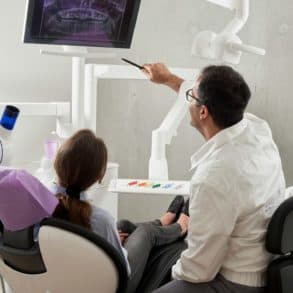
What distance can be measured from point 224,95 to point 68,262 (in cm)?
69

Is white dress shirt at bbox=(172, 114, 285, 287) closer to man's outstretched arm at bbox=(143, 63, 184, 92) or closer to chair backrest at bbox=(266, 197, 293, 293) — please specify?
chair backrest at bbox=(266, 197, 293, 293)

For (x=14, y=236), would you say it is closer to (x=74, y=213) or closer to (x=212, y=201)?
(x=74, y=213)

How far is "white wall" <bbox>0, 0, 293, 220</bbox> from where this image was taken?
243cm

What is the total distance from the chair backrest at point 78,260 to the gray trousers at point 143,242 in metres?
0.26

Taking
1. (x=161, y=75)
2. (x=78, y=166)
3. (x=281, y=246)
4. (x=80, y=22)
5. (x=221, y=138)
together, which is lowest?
(x=281, y=246)

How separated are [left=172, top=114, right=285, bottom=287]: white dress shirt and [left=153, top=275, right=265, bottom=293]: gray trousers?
0.06 ft

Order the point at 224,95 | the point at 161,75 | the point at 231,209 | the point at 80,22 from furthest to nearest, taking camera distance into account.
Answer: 1. the point at 161,75
2. the point at 80,22
3. the point at 224,95
4. the point at 231,209

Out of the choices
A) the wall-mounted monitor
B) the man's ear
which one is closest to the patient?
the man's ear

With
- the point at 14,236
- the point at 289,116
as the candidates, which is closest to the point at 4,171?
the point at 14,236

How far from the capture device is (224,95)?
1574 mm

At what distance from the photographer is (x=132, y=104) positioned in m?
2.63

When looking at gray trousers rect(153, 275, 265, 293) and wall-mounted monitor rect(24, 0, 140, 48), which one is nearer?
gray trousers rect(153, 275, 265, 293)

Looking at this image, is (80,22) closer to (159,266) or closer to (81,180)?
(81,180)

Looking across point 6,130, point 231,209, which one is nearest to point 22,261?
point 6,130
